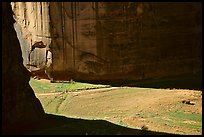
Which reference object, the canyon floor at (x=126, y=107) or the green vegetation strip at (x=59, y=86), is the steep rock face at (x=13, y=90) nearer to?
the canyon floor at (x=126, y=107)

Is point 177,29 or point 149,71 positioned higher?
point 177,29

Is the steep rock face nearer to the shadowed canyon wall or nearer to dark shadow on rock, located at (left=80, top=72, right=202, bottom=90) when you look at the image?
the shadowed canyon wall

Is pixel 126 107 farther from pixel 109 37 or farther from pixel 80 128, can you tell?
pixel 109 37

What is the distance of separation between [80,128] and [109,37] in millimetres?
4902

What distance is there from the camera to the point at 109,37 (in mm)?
11500

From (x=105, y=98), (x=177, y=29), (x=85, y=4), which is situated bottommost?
(x=105, y=98)

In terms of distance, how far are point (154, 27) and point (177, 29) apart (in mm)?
843

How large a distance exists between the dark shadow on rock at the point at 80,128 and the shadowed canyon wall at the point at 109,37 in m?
4.07

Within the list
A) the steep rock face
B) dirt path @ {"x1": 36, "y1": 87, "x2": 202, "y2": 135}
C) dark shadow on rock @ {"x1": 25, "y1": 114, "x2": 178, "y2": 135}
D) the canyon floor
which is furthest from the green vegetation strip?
the steep rock face

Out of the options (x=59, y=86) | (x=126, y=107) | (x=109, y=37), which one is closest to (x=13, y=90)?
(x=126, y=107)

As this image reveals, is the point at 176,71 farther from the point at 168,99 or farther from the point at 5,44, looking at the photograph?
the point at 5,44

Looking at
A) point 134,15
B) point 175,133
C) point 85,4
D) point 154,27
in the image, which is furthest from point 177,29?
point 175,133

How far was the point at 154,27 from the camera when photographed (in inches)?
464

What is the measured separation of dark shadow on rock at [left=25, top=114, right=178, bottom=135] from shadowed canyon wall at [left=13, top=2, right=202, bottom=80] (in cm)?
407
